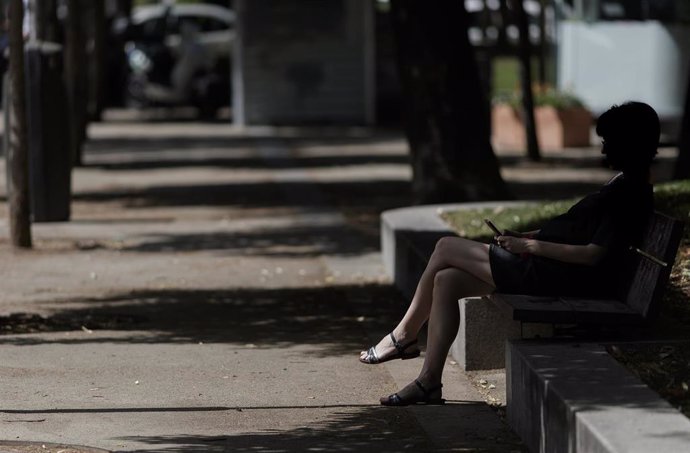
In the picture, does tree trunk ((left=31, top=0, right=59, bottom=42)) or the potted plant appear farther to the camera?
the potted plant

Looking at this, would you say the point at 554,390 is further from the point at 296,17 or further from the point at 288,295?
the point at 296,17

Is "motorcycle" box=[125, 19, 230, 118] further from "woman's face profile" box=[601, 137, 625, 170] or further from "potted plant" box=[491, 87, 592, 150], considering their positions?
"woman's face profile" box=[601, 137, 625, 170]

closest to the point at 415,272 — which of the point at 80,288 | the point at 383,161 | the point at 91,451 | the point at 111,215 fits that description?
the point at 80,288

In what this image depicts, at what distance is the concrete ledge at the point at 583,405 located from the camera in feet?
17.1

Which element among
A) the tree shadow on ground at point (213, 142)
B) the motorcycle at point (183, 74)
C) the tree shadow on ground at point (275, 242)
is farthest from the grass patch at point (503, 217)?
the motorcycle at point (183, 74)

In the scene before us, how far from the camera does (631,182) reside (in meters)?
6.92

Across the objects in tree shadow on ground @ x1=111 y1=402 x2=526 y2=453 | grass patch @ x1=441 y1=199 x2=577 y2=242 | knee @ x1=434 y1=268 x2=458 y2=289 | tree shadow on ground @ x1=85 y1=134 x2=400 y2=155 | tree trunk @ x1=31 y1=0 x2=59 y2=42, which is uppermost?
tree trunk @ x1=31 y1=0 x2=59 y2=42

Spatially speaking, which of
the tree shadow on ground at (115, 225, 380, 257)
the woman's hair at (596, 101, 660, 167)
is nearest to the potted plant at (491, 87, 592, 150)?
the tree shadow on ground at (115, 225, 380, 257)

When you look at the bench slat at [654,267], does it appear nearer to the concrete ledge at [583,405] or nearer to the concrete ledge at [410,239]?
the concrete ledge at [583,405]

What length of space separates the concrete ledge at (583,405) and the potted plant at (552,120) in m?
15.8

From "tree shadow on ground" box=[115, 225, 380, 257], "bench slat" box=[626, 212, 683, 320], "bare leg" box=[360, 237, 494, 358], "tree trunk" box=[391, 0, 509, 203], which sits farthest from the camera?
"tree trunk" box=[391, 0, 509, 203]

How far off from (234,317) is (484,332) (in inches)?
99.8

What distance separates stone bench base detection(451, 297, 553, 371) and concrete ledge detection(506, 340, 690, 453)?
1.15 m

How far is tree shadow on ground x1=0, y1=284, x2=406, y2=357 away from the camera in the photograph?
9383mm
